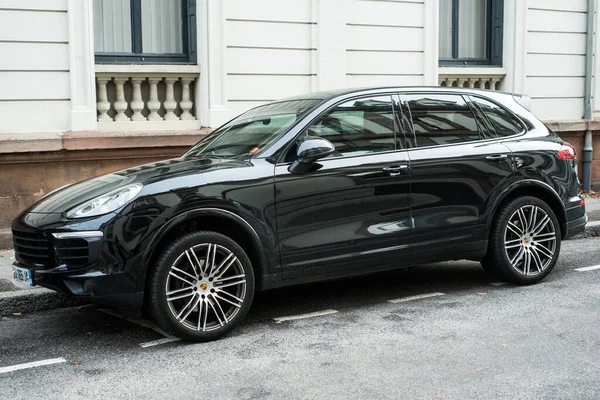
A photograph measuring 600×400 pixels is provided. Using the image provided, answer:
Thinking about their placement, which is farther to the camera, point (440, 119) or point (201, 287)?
point (440, 119)

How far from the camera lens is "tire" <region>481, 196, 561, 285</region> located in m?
7.20

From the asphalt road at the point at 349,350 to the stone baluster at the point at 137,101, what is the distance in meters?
4.53

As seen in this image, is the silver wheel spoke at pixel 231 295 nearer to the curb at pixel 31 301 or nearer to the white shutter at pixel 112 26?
the curb at pixel 31 301

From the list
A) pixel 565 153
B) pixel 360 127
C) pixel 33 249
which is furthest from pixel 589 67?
A: pixel 33 249

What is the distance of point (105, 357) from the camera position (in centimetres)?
559

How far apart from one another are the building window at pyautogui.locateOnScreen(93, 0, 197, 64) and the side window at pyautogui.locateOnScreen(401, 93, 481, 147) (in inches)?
206

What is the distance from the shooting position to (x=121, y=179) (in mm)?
6051

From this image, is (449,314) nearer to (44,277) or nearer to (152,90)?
(44,277)

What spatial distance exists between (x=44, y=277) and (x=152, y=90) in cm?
588

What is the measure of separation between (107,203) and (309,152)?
4.84ft

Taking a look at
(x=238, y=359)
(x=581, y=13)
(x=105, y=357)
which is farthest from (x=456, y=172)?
(x=581, y=13)

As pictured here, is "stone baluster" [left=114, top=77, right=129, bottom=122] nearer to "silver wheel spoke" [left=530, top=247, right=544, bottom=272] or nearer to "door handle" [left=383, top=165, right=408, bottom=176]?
"door handle" [left=383, top=165, right=408, bottom=176]

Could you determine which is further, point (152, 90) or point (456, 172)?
point (152, 90)

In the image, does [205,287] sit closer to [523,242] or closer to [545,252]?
[523,242]
